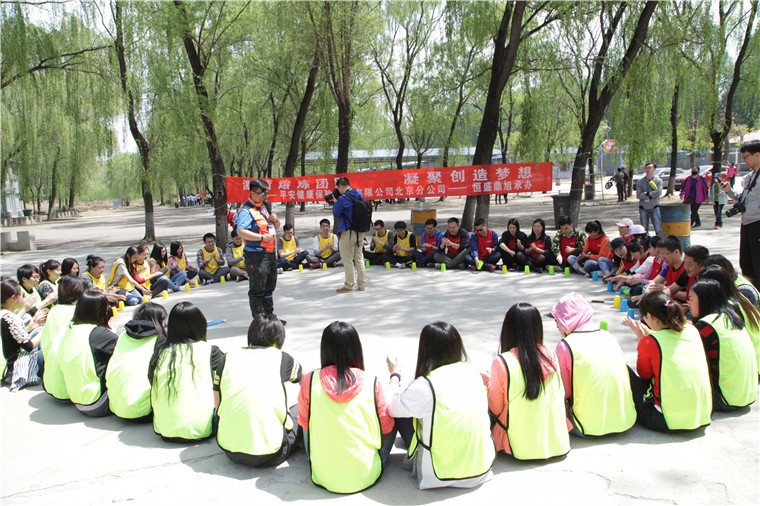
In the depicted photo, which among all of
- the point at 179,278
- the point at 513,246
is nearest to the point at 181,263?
the point at 179,278

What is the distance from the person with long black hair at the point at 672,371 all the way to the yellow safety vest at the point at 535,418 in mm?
662

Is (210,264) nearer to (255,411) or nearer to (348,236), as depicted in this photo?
(348,236)

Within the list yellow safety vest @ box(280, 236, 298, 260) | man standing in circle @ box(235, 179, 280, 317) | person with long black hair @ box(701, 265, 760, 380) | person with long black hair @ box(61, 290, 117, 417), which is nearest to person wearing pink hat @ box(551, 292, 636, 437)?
person with long black hair @ box(701, 265, 760, 380)

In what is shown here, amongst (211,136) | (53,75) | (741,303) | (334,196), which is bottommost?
(741,303)

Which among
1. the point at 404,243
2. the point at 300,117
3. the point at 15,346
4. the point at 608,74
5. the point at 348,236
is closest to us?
the point at 15,346

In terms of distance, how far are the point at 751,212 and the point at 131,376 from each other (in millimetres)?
5770

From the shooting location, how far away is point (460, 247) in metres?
10.2

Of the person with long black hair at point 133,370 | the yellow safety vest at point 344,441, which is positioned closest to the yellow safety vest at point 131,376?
the person with long black hair at point 133,370

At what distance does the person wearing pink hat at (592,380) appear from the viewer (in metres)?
3.50

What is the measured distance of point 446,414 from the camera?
3.08 metres

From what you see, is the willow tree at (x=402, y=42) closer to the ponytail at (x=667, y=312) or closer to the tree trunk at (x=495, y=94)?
the tree trunk at (x=495, y=94)

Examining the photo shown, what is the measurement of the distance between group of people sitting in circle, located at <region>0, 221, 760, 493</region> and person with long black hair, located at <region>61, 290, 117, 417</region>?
1 centimetres

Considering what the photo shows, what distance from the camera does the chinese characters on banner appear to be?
36.9 feet

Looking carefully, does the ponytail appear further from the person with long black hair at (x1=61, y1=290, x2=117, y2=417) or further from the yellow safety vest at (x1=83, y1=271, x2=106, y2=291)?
the yellow safety vest at (x1=83, y1=271, x2=106, y2=291)
